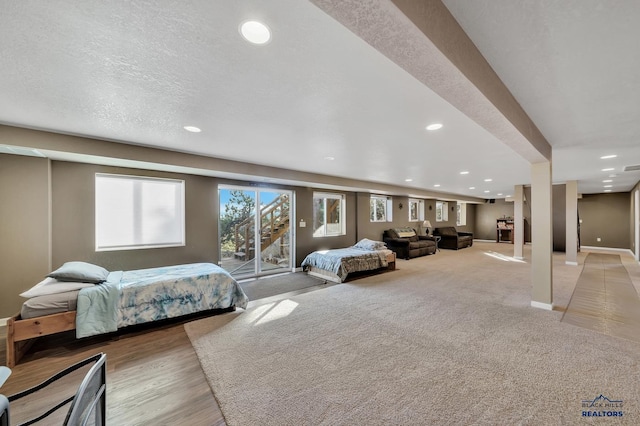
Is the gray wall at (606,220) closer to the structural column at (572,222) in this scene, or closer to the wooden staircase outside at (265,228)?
the structural column at (572,222)

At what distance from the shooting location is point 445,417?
5.26 feet

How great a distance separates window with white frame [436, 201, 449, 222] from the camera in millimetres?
11491

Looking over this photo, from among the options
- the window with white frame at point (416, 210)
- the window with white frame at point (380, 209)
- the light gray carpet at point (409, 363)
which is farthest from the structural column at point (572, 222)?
the window with white frame at point (380, 209)

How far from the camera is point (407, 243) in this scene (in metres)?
7.69

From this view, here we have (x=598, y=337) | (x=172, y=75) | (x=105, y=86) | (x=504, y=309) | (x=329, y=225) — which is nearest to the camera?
(x=172, y=75)

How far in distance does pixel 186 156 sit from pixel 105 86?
1.98 metres

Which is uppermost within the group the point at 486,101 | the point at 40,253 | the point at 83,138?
the point at 83,138

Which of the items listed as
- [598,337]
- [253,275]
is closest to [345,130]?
[598,337]

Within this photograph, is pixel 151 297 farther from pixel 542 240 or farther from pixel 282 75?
pixel 542 240

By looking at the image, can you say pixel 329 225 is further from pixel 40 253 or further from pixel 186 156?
pixel 40 253

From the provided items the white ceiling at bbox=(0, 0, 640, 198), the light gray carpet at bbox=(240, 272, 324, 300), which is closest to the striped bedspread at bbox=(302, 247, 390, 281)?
the light gray carpet at bbox=(240, 272, 324, 300)

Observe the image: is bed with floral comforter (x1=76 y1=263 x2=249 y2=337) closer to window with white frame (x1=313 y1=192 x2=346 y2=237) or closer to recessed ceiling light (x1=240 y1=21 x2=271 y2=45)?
recessed ceiling light (x1=240 y1=21 x2=271 y2=45)

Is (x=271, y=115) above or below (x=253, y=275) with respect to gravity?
above

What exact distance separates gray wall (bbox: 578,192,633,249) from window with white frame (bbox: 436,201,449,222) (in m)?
5.09
